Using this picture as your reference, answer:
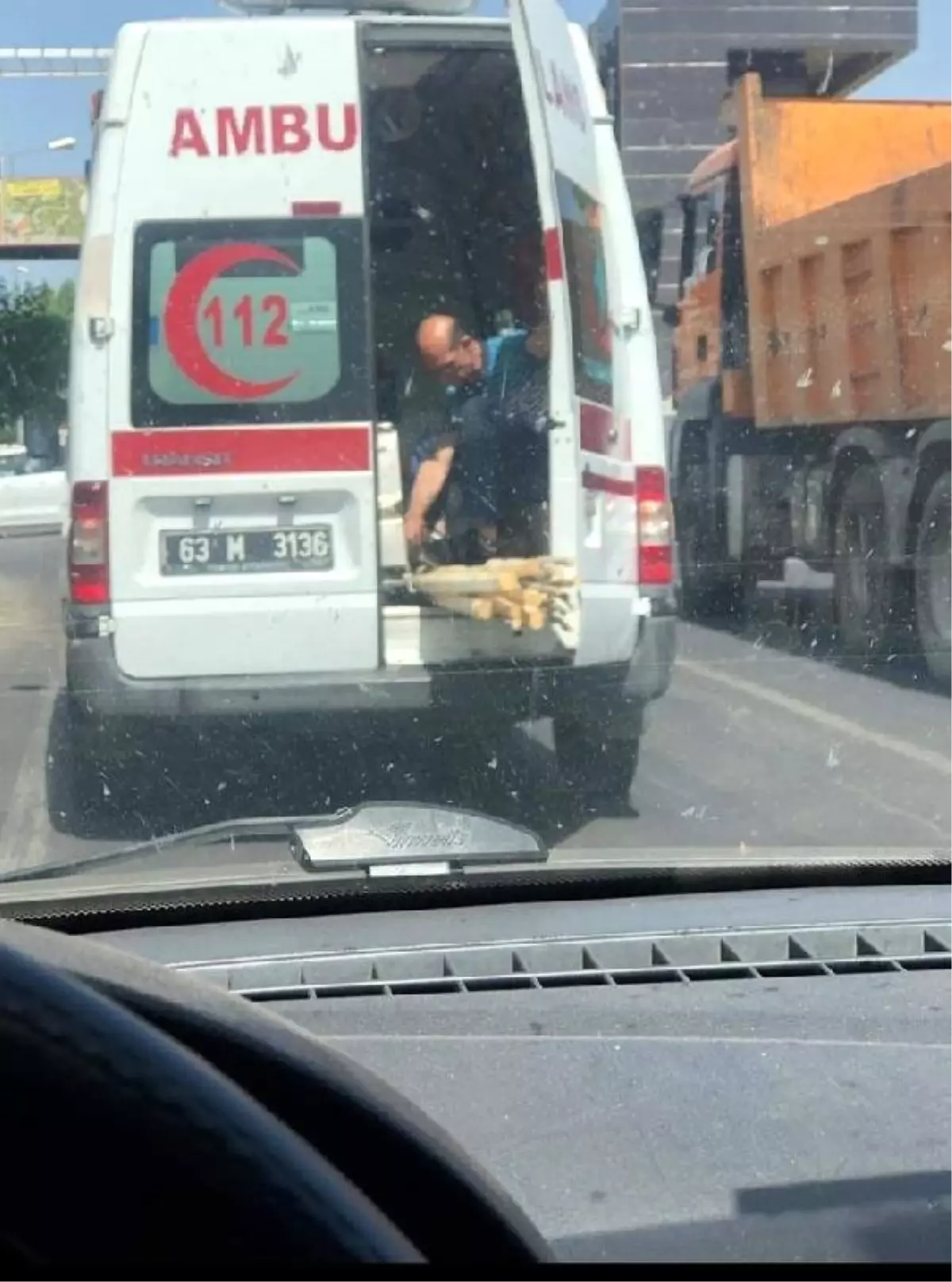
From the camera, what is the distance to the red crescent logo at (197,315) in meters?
6.04

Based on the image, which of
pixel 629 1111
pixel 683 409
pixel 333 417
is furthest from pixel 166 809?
pixel 683 409

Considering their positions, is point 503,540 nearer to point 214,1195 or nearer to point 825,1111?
point 825,1111

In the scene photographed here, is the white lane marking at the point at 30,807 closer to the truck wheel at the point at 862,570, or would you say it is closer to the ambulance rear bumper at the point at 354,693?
the ambulance rear bumper at the point at 354,693

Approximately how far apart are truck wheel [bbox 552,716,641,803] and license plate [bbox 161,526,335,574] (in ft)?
3.14

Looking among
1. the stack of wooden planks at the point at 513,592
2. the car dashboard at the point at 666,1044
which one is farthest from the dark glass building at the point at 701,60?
the car dashboard at the point at 666,1044

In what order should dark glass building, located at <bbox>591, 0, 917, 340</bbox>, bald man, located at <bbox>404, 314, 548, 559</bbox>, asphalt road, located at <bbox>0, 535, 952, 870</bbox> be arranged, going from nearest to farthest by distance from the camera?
asphalt road, located at <bbox>0, 535, 952, 870</bbox> → bald man, located at <bbox>404, 314, 548, 559</bbox> → dark glass building, located at <bbox>591, 0, 917, 340</bbox>

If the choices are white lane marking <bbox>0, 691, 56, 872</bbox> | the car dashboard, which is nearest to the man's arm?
white lane marking <bbox>0, 691, 56, 872</bbox>

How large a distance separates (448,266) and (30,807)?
2584mm

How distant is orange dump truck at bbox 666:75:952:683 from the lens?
9992 mm

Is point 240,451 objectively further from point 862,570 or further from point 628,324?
point 862,570

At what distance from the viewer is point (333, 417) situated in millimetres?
6242

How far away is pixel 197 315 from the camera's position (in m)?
6.10

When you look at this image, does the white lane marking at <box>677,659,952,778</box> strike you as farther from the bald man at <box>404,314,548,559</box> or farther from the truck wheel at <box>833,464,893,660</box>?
the truck wheel at <box>833,464,893,660</box>

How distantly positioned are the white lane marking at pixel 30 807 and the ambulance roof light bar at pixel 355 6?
2.36 m
